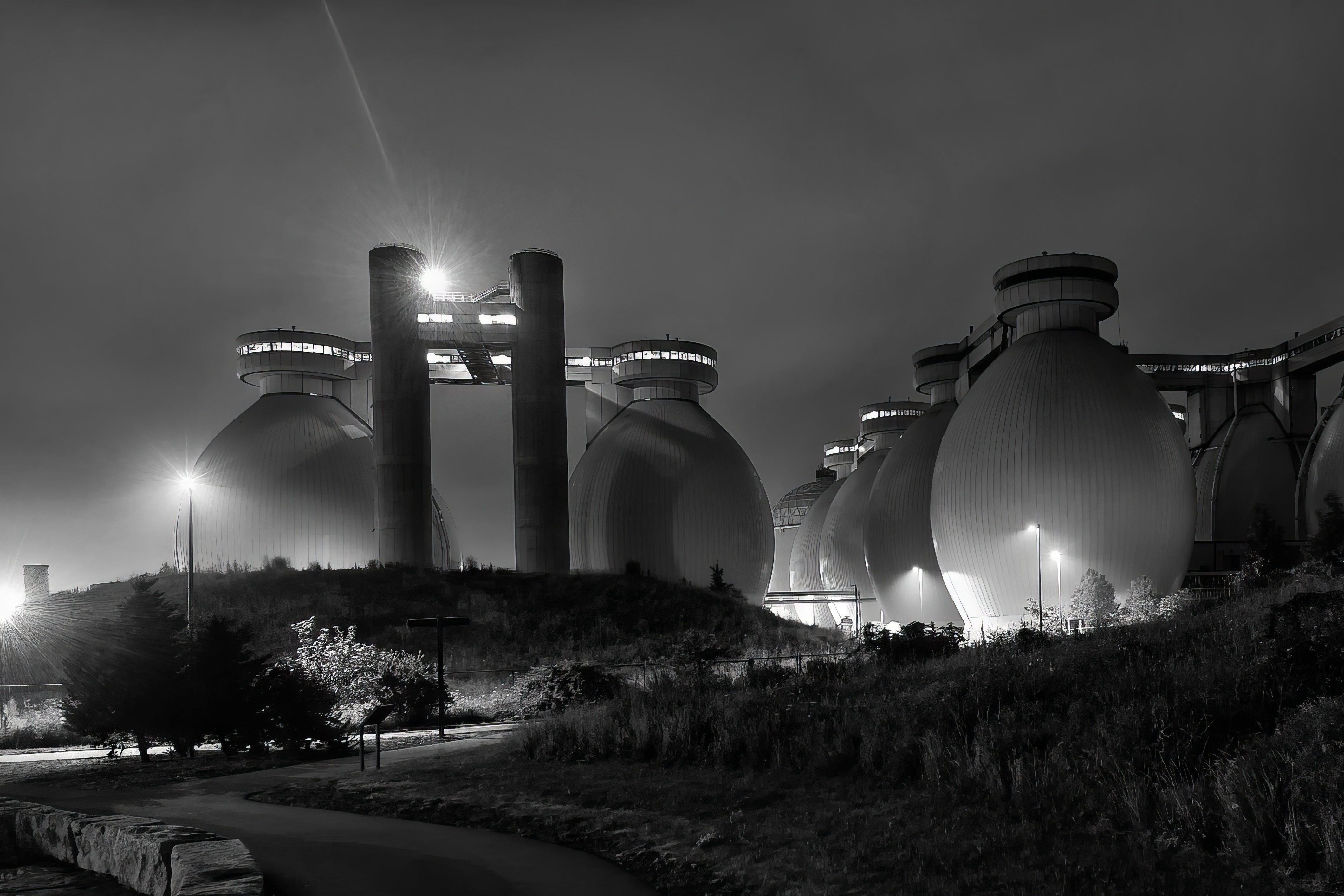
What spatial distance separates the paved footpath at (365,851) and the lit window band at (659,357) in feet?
178

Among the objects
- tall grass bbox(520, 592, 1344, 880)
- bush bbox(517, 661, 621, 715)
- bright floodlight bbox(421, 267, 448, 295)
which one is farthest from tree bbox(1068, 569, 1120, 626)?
bright floodlight bbox(421, 267, 448, 295)

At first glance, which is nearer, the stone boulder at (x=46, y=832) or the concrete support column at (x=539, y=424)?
the stone boulder at (x=46, y=832)

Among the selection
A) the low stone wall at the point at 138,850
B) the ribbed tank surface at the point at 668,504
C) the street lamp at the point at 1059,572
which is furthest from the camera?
the ribbed tank surface at the point at 668,504

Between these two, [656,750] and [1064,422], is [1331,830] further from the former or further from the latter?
[1064,422]

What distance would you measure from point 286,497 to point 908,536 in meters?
36.5

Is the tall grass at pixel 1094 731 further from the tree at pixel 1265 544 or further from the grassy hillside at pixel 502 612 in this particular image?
the tree at pixel 1265 544

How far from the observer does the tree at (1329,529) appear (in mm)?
52469

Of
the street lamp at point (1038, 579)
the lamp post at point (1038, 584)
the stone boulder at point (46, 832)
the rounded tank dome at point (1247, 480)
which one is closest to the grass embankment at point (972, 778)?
the stone boulder at point (46, 832)

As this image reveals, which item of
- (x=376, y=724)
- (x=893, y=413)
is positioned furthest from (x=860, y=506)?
(x=376, y=724)

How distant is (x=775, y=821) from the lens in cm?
1068

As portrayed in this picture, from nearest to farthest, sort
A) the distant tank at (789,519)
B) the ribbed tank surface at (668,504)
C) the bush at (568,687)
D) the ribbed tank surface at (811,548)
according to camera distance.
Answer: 1. the bush at (568,687)
2. the ribbed tank surface at (668,504)
3. the ribbed tank surface at (811,548)
4. the distant tank at (789,519)

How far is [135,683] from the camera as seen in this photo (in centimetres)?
1845

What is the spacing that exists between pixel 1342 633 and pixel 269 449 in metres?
59.2

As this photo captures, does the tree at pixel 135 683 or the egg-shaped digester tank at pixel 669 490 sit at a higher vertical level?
the egg-shaped digester tank at pixel 669 490
